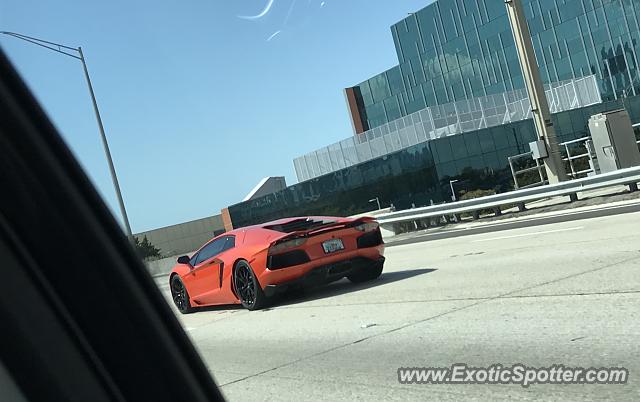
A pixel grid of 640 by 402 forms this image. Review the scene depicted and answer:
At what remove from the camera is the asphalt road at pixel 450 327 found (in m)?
5.15

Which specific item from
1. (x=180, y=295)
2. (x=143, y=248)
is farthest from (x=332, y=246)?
(x=143, y=248)

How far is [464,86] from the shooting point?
195 feet

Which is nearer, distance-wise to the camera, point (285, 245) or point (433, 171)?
point (285, 245)

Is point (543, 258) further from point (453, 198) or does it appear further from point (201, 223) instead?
point (201, 223)

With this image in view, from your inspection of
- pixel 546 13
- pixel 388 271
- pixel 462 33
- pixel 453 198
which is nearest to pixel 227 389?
pixel 388 271

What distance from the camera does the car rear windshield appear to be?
10.6 metres

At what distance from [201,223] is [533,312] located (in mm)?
33379

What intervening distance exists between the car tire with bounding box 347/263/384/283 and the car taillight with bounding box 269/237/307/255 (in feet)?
4.58

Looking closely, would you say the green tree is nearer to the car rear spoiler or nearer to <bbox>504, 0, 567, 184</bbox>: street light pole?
the car rear spoiler

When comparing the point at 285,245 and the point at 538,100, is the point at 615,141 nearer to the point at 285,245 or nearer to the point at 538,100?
the point at 538,100

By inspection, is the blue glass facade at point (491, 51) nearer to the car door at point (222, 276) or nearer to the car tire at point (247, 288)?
the car door at point (222, 276)

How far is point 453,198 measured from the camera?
2769cm

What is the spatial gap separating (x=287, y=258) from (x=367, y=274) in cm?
187

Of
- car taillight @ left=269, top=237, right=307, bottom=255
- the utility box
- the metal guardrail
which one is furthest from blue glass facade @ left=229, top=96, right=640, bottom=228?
car taillight @ left=269, top=237, right=307, bottom=255
